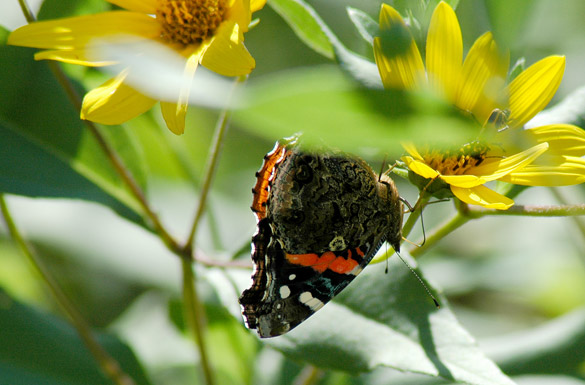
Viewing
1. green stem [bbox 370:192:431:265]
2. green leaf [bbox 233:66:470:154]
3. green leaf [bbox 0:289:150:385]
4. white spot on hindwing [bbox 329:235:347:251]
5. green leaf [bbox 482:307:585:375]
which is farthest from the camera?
green leaf [bbox 482:307:585:375]

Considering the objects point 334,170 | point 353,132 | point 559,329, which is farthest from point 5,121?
point 559,329

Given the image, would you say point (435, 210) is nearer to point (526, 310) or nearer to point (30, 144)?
point (526, 310)

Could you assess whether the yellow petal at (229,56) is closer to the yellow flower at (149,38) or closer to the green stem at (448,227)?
the yellow flower at (149,38)

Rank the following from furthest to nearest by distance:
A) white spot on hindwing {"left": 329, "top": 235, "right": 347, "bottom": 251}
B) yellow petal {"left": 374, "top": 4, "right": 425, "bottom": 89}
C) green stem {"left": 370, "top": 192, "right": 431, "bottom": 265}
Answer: white spot on hindwing {"left": 329, "top": 235, "right": 347, "bottom": 251}, green stem {"left": 370, "top": 192, "right": 431, "bottom": 265}, yellow petal {"left": 374, "top": 4, "right": 425, "bottom": 89}

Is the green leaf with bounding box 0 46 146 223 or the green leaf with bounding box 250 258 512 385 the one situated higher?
the green leaf with bounding box 0 46 146 223

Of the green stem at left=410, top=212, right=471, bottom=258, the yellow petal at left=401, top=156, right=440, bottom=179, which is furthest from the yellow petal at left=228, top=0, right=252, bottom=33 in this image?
the green stem at left=410, top=212, right=471, bottom=258

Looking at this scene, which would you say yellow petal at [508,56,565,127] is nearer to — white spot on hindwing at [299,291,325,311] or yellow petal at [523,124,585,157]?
yellow petal at [523,124,585,157]
